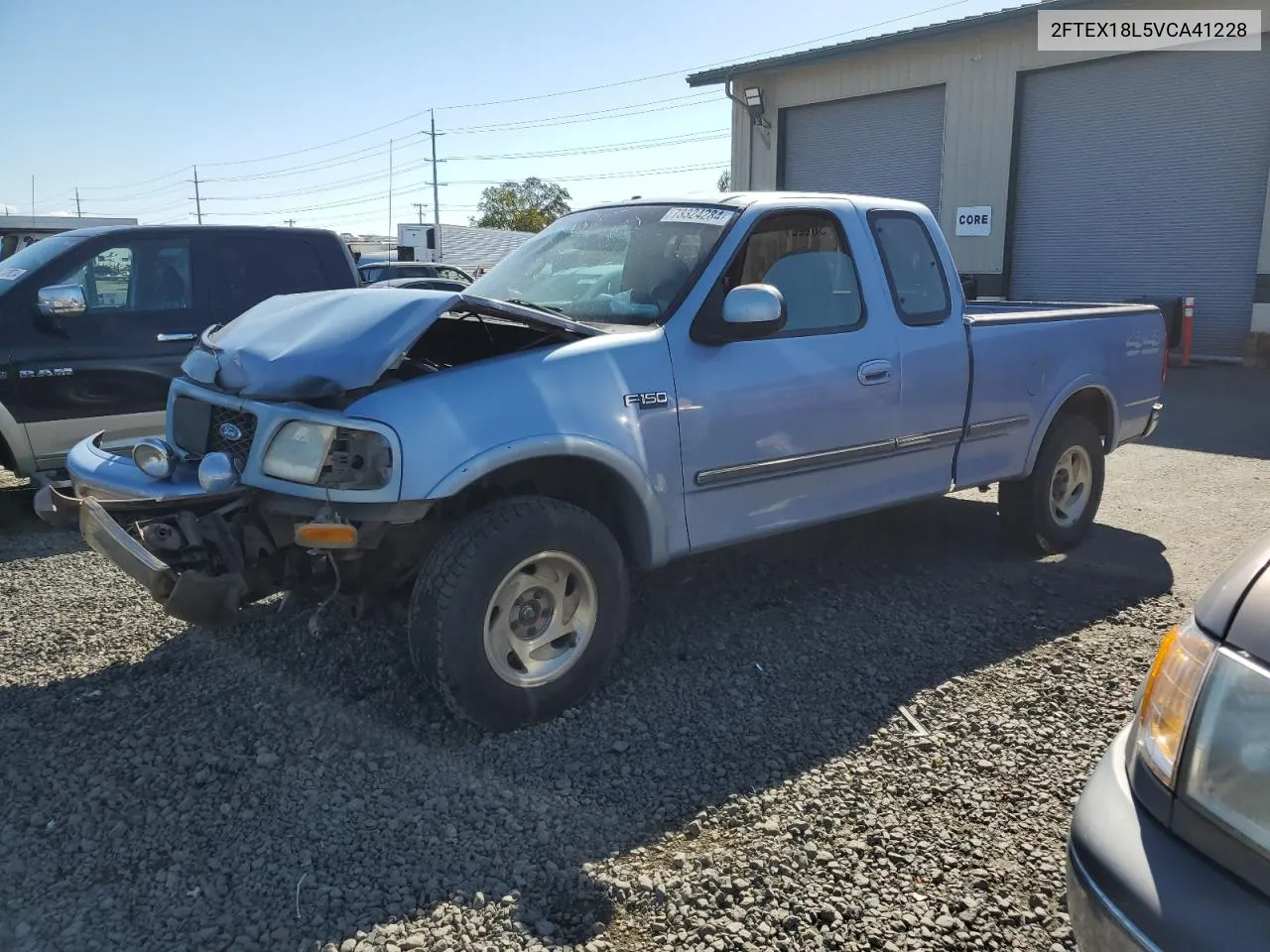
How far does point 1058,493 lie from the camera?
19.4ft

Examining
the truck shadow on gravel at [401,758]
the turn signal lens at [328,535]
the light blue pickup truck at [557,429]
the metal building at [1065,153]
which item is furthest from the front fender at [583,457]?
the metal building at [1065,153]

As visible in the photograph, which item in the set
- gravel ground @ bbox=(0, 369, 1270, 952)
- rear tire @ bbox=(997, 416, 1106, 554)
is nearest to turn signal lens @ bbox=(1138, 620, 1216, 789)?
gravel ground @ bbox=(0, 369, 1270, 952)

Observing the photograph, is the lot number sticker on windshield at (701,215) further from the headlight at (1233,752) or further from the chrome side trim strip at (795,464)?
the headlight at (1233,752)

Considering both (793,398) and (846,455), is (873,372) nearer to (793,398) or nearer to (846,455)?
(846,455)

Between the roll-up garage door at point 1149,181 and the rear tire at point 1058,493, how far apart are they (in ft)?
36.7

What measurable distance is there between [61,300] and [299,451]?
3.76m

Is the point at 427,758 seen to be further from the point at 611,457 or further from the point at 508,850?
the point at 611,457

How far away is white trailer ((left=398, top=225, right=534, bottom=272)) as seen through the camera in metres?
34.7

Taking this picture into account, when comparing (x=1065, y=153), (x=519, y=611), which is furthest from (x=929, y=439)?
(x=1065, y=153)

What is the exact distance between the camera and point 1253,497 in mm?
7297

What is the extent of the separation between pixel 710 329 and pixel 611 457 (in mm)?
731

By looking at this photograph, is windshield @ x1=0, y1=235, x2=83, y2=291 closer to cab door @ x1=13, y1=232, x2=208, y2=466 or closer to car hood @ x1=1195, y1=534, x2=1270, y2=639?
cab door @ x1=13, y1=232, x2=208, y2=466

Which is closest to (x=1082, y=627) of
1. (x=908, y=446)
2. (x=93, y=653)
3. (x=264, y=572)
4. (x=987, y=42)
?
(x=908, y=446)

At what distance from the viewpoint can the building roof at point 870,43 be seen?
610 inches
